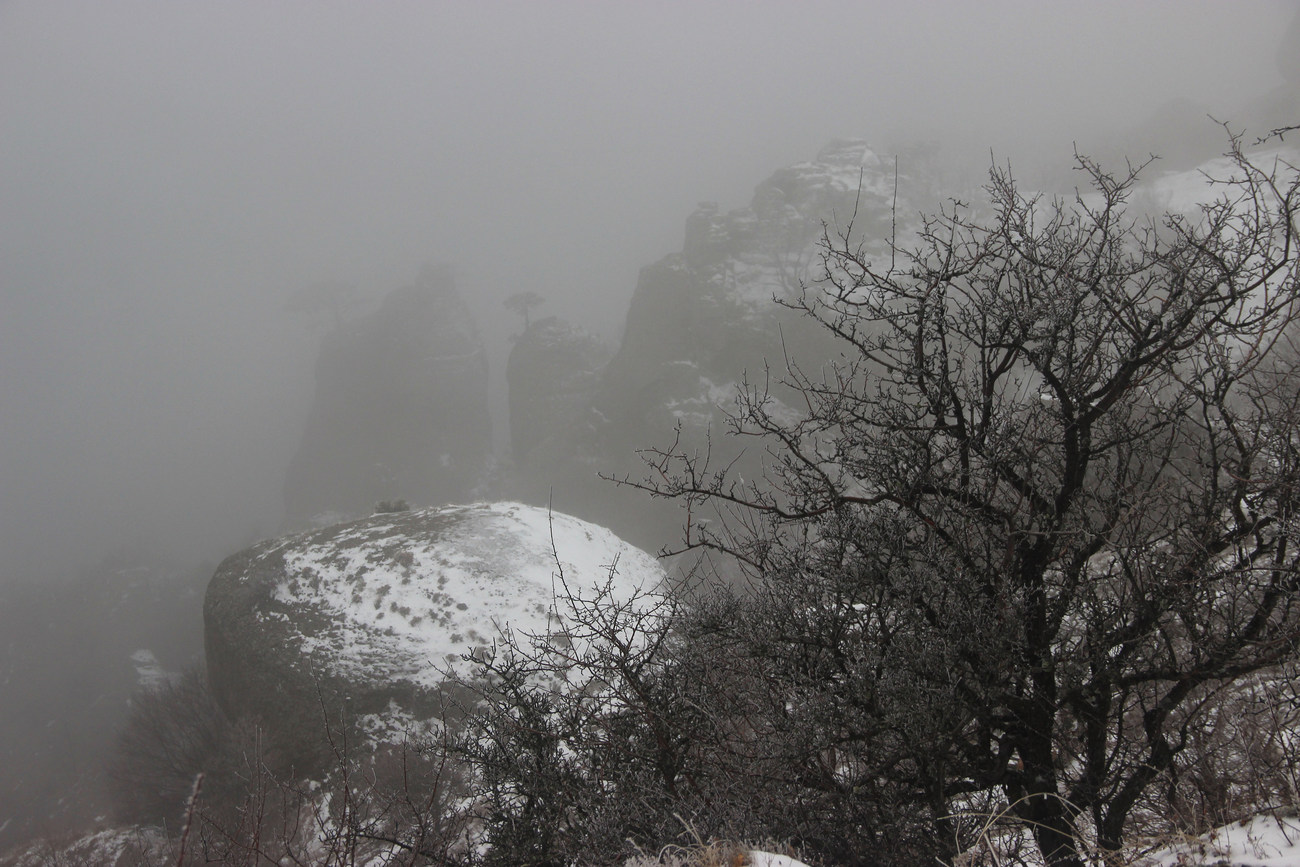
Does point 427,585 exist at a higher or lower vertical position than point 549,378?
lower

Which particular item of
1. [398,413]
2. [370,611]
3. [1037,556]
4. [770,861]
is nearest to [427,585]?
[370,611]

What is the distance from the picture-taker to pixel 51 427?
136 metres

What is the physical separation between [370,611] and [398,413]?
185 feet

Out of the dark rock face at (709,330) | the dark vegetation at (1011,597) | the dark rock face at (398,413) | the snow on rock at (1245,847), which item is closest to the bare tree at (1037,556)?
the dark vegetation at (1011,597)

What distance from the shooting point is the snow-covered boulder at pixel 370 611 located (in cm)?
1716

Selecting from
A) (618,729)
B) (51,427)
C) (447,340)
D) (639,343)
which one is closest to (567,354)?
(639,343)

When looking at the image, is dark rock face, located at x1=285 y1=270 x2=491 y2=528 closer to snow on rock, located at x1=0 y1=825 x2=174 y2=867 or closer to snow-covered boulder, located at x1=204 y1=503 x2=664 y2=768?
snow-covered boulder, located at x1=204 y1=503 x2=664 y2=768

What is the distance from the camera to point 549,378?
5978cm

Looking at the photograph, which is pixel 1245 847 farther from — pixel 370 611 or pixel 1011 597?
pixel 370 611

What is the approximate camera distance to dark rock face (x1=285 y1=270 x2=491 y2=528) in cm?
6606

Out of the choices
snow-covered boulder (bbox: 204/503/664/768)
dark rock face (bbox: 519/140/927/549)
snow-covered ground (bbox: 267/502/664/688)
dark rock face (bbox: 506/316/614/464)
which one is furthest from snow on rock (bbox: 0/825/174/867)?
dark rock face (bbox: 506/316/614/464)

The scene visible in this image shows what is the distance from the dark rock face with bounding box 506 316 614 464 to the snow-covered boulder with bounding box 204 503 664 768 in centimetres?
3383

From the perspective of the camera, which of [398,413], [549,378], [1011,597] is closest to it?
[1011,597]

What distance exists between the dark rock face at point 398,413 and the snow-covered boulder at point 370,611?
4213cm
